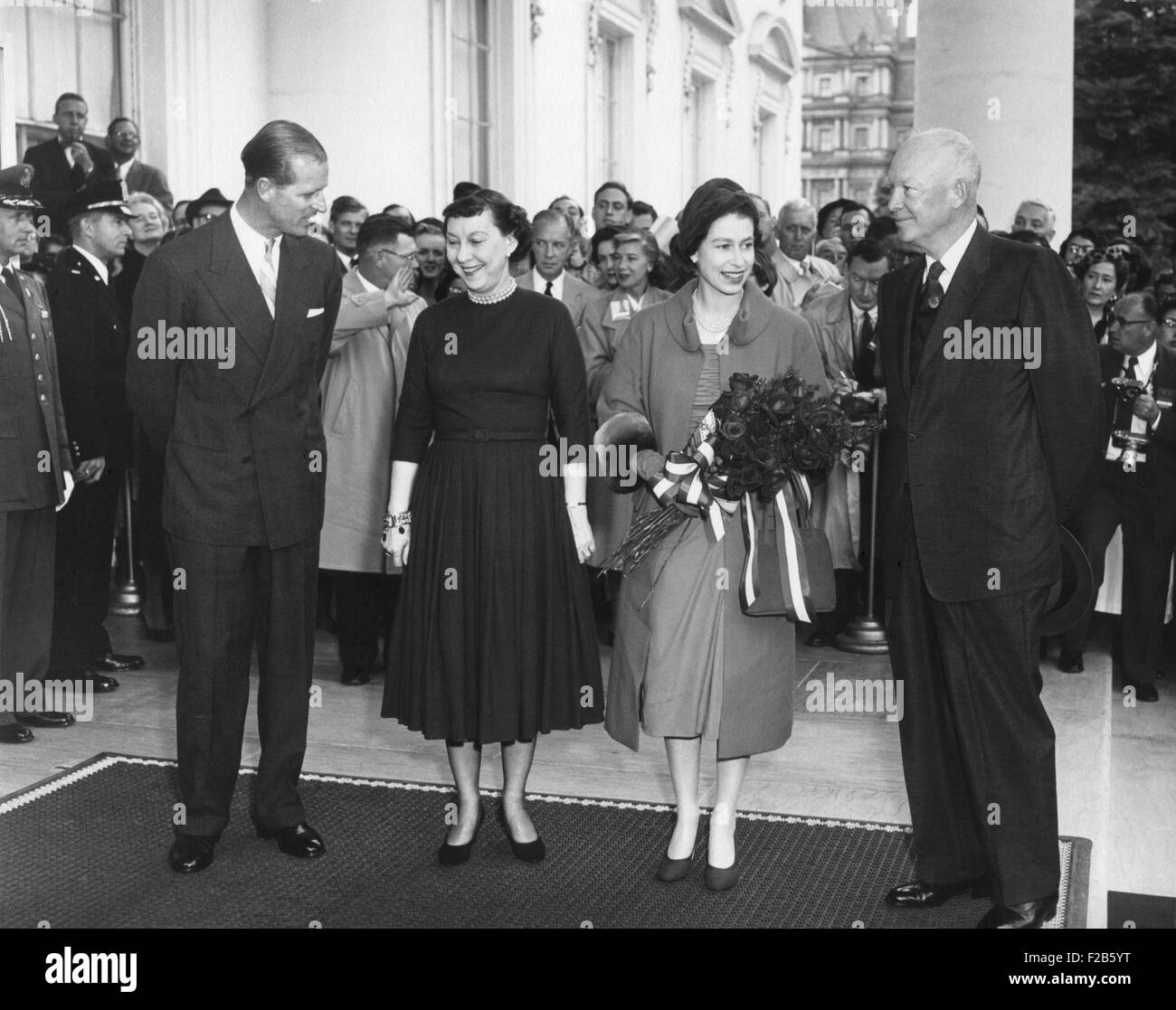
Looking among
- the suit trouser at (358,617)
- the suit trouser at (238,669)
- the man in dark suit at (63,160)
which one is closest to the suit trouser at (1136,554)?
the suit trouser at (358,617)

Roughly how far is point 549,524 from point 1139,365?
3.28 m

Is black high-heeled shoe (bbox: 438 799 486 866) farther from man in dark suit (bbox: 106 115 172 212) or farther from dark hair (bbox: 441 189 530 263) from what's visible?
man in dark suit (bbox: 106 115 172 212)

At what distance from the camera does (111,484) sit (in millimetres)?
6750

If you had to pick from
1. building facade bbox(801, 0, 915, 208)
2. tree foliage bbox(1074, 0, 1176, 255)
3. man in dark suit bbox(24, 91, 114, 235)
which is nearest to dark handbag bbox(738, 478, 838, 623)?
man in dark suit bbox(24, 91, 114, 235)

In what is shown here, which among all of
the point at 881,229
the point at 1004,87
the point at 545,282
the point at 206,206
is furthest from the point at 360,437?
the point at 1004,87

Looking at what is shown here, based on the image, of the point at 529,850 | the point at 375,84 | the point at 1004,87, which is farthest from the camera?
the point at 375,84

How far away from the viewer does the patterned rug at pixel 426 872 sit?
4152 mm

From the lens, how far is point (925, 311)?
160 inches

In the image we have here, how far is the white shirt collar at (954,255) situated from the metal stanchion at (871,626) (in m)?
3.38

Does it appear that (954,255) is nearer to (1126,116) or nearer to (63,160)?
(63,160)

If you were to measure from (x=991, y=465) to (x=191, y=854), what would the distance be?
2480mm

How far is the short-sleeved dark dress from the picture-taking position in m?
4.47

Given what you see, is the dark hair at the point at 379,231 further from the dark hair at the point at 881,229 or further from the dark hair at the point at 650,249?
the dark hair at the point at 881,229
